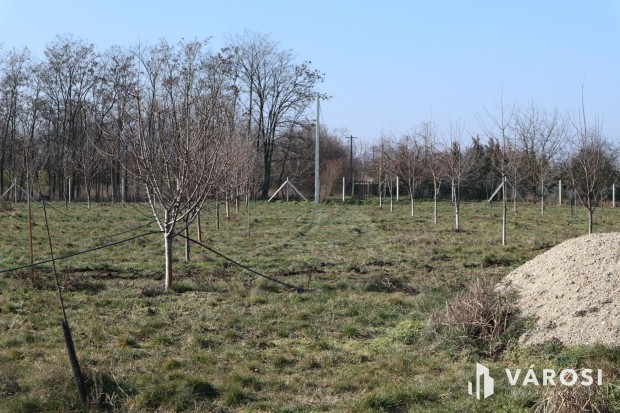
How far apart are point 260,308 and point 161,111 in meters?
4.76

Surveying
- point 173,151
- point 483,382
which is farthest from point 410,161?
point 483,382

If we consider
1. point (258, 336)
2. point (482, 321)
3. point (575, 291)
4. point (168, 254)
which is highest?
point (168, 254)

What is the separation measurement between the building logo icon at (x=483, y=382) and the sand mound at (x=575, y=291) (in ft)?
2.74

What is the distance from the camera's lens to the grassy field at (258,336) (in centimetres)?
580

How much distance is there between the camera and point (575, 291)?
7352mm

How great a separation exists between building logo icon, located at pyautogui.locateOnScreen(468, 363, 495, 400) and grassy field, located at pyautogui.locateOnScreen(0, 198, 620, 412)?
80 millimetres

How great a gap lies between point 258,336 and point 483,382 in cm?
299

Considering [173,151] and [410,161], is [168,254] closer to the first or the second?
[173,151]

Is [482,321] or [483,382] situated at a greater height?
[482,321]

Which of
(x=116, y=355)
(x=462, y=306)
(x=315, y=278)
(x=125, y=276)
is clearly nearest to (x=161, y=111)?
(x=125, y=276)

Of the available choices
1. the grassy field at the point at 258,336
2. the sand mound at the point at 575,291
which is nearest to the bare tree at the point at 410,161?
the grassy field at the point at 258,336

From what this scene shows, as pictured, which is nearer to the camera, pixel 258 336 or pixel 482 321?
pixel 482 321

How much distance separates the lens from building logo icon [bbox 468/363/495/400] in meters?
5.69

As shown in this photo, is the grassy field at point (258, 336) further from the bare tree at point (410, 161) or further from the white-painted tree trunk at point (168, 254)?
the bare tree at point (410, 161)
